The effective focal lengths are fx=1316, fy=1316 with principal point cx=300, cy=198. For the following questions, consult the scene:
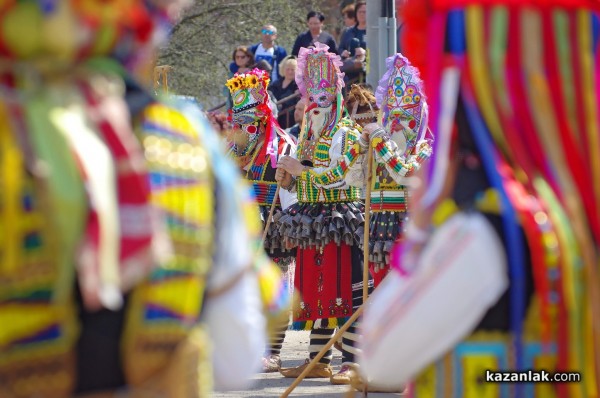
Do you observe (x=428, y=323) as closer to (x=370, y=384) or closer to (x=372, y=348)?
(x=372, y=348)

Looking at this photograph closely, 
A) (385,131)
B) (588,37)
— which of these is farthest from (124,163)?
(385,131)

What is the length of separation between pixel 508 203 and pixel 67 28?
44.4 inches

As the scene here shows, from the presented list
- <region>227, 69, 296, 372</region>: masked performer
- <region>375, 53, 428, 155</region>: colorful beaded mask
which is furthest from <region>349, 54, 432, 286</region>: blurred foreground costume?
<region>227, 69, 296, 372</region>: masked performer

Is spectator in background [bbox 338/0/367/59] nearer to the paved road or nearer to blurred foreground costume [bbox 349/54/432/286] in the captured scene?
the paved road

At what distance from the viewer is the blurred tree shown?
20.1m

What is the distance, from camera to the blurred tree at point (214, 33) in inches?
792

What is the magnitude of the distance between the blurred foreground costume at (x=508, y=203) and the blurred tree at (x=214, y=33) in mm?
16835

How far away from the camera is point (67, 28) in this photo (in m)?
2.45

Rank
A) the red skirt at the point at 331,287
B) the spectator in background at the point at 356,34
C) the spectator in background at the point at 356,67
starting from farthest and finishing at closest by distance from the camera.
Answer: the spectator in background at the point at 356,34 < the spectator in background at the point at 356,67 < the red skirt at the point at 331,287

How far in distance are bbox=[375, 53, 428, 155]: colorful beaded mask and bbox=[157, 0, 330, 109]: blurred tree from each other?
37.6 feet

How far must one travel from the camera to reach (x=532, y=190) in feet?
10.3

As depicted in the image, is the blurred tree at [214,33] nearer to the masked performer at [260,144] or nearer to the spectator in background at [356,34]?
the spectator in background at [356,34]

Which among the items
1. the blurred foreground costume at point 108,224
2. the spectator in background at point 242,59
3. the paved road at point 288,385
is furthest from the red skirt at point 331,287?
the blurred foreground costume at point 108,224

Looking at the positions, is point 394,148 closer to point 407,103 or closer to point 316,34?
point 407,103
